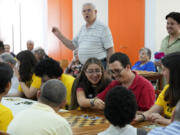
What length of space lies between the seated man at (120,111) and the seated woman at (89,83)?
5.13ft

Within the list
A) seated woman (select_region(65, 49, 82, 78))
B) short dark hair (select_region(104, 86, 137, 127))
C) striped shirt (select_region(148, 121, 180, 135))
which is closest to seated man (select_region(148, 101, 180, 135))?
striped shirt (select_region(148, 121, 180, 135))

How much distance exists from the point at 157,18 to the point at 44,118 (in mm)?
5337

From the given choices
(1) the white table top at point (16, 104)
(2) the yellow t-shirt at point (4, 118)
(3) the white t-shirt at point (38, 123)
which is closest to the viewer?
(3) the white t-shirt at point (38, 123)

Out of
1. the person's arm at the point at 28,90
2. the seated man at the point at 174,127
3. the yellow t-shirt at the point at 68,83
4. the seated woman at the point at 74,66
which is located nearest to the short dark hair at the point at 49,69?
the yellow t-shirt at the point at 68,83

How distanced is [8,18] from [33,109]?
9.32 m

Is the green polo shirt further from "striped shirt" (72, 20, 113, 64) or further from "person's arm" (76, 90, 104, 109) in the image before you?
"person's arm" (76, 90, 104, 109)

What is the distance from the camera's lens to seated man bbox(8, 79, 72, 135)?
4.84 feet

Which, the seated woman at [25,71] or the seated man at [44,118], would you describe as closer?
the seated man at [44,118]

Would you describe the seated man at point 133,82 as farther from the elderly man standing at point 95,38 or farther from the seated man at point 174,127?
the seated man at point 174,127

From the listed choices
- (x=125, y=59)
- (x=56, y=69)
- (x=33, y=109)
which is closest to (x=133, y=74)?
(x=125, y=59)

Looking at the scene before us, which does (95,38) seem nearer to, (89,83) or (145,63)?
(89,83)

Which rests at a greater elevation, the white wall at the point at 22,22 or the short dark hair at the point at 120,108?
the white wall at the point at 22,22

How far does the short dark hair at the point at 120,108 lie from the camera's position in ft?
4.13

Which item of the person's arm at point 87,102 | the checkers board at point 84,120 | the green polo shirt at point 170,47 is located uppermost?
the green polo shirt at point 170,47
